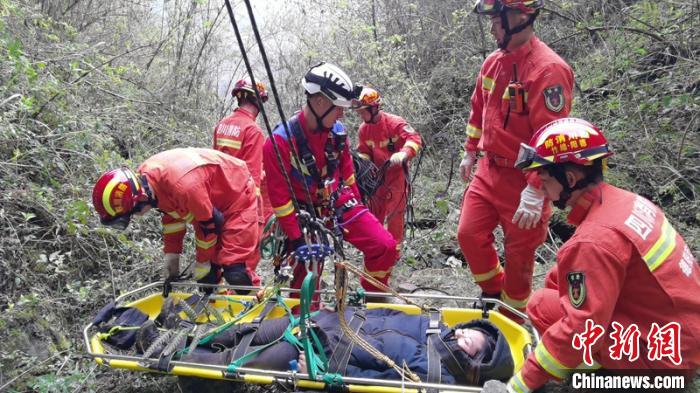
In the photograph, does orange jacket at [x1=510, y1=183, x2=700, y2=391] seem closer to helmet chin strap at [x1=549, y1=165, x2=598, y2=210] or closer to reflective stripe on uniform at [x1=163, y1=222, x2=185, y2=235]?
helmet chin strap at [x1=549, y1=165, x2=598, y2=210]

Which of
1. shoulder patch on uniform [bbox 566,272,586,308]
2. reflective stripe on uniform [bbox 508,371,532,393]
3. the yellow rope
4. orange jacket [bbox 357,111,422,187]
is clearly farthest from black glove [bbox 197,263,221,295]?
shoulder patch on uniform [bbox 566,272,586,308]

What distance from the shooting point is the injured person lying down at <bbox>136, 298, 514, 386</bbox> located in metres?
2.45

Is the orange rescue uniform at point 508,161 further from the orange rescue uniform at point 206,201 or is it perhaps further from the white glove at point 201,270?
the white glove at point 201,270

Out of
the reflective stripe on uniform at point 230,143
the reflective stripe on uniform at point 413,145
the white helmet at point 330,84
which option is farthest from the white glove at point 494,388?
the reflective stripe on uniform at point 230,143

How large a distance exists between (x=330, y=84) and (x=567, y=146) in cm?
140

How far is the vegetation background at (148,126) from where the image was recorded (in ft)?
11.6

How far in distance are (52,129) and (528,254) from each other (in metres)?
4.33

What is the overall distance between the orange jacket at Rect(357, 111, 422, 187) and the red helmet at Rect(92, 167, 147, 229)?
2.47 m

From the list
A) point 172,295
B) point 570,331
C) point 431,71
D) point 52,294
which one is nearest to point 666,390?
point 570,331

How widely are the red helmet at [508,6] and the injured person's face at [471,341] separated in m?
1.83

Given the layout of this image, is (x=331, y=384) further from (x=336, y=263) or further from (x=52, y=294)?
(x=52, y=294)

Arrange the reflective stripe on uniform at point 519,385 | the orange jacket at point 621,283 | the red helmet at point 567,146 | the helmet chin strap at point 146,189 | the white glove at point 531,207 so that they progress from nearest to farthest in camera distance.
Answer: the orange jacket at point 621,283
the reflective stripe on uniform at point 519,385
the red helmet at point 567,146
the white glove at point 531,207
the helmet chin strap at point 146,189

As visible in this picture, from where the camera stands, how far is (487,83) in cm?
308

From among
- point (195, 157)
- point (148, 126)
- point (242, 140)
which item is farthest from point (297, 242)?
point (148, 126)
